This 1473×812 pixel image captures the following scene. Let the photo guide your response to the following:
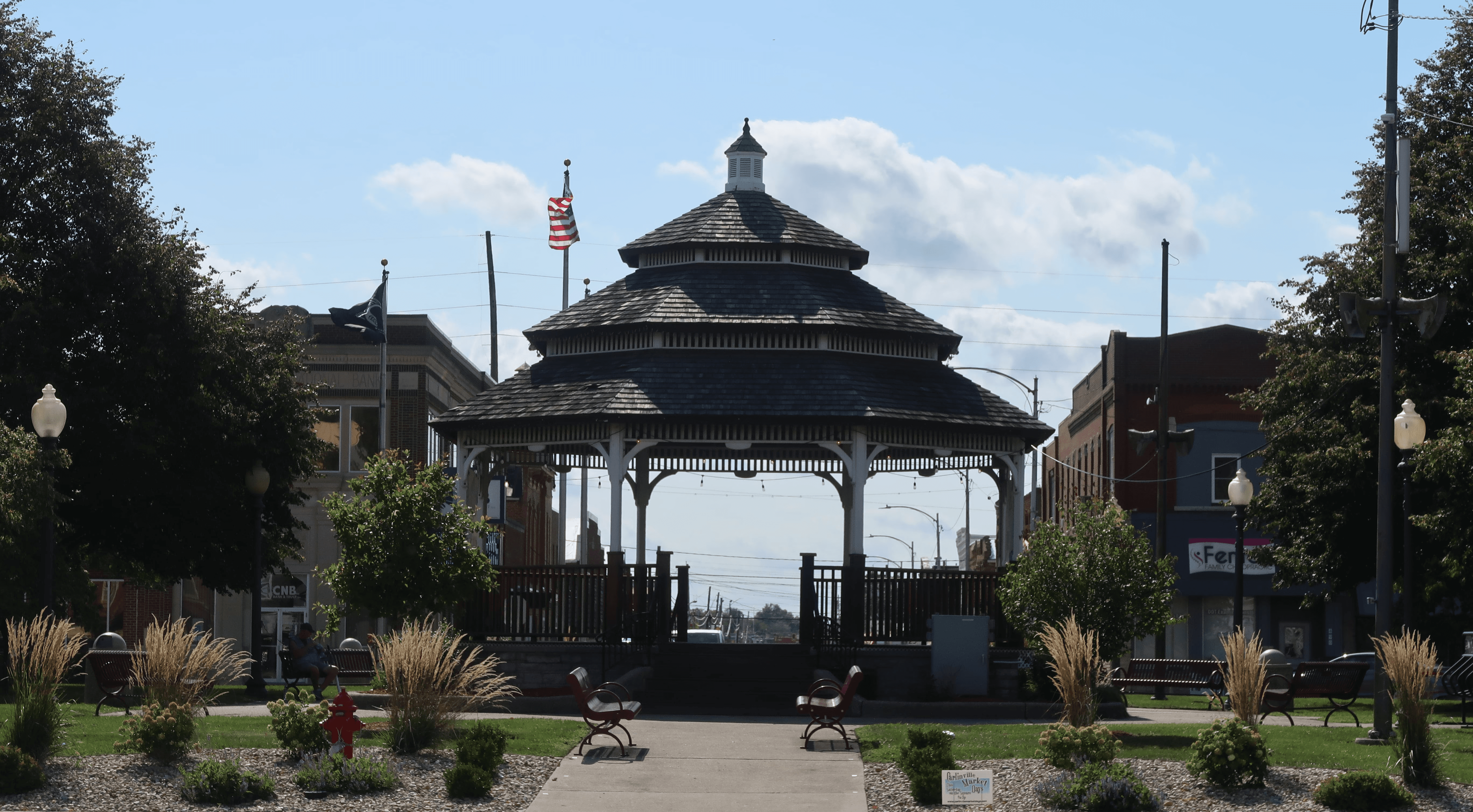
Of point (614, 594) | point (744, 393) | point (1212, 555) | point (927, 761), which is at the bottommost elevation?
point (927, 761)

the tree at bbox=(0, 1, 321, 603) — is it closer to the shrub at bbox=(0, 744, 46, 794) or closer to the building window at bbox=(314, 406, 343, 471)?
the shrub at bbox=(0, 744, 46, 794)

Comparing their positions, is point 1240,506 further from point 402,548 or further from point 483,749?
point 483,749

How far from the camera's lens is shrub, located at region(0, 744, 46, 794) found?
1360cm

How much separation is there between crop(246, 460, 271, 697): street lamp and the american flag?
22.2 meters

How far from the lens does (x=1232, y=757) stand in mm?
14078

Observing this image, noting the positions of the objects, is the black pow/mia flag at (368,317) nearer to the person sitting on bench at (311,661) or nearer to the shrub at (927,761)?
the person sitting on bench at (311,661)

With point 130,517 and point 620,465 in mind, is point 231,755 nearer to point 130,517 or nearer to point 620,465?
point 620,465

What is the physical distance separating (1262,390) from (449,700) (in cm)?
2432

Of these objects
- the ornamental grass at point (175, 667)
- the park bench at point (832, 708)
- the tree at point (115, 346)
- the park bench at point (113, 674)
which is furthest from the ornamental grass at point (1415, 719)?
the tree at point (115, 346)

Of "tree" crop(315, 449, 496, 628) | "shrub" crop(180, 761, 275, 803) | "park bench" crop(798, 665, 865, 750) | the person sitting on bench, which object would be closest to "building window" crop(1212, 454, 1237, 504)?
"tree" crop(315, 449, 496, 628)

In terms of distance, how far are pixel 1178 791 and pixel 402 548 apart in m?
12.2

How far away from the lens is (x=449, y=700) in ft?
51.7

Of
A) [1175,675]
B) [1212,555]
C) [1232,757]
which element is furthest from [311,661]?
[1212,555]

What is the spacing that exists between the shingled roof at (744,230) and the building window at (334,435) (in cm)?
2010
